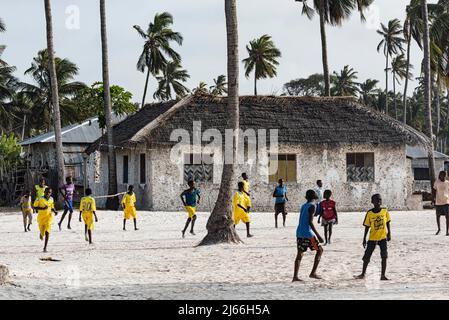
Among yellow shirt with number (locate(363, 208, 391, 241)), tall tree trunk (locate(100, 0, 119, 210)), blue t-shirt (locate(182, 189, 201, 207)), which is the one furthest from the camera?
tall tree trunk (locate(100, 0, 119, 210))

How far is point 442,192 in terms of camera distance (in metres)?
18.0

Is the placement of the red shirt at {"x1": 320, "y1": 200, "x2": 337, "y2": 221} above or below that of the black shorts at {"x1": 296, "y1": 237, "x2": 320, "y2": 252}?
above

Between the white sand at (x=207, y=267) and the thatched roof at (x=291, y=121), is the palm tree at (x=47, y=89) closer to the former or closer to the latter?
the thatched roof at (x=291, y=121)

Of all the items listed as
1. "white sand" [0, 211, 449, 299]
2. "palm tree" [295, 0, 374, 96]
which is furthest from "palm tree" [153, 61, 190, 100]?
"white sand" [0, 211, 449, 299]

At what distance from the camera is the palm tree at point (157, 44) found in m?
53.2

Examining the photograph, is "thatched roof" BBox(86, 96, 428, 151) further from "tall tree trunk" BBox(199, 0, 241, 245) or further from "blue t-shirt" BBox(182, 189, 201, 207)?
"tall tree trunk" BBox(199, 0, 241, 245)

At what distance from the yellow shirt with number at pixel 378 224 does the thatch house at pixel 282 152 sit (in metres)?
18.3

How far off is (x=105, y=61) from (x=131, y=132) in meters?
2.86

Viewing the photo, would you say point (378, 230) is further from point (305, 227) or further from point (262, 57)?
point (262, 57)

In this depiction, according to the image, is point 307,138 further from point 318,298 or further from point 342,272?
point 318,298

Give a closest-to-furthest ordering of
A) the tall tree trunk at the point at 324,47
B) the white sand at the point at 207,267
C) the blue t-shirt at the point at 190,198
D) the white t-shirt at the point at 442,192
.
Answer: the white sand at the point at 207,267
the white t-shirt at the point at 442,192
the blue t-shirt at the point at 190,198
the tall tree trunk at the point at 324,47

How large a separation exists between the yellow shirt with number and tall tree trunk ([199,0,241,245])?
5.43 meters

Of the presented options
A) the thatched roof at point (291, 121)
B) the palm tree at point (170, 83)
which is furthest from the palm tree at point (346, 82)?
the thatched roof at point (291, 121)

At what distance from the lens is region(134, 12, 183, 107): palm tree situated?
53219 mm
